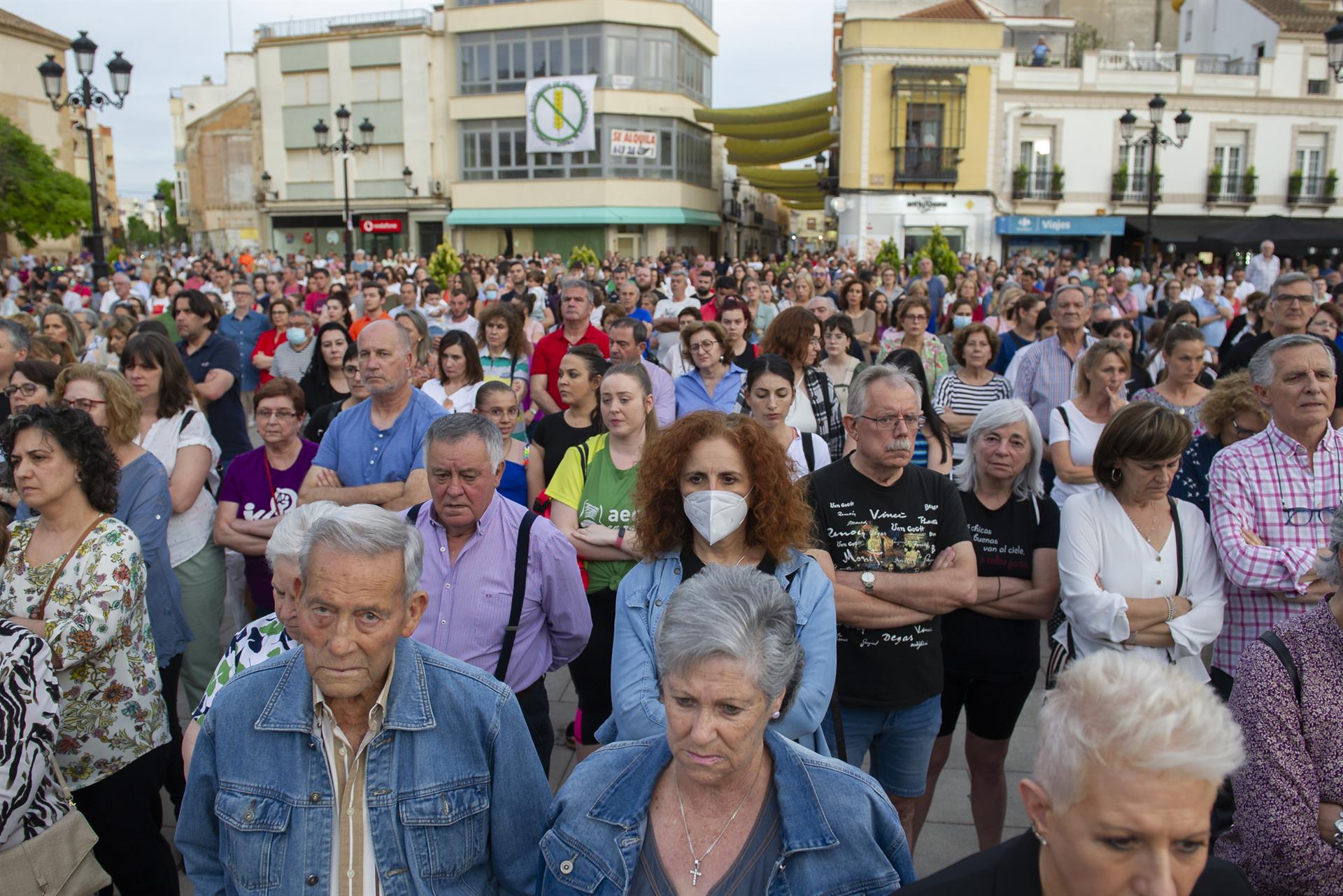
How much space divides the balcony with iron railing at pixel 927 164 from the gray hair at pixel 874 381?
110 feet

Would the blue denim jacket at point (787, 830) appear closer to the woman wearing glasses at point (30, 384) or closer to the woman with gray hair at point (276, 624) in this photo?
the woman with gray hair at point (276, 624)

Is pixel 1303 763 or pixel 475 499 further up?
pixel 475 499

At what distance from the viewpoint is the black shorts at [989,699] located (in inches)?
143

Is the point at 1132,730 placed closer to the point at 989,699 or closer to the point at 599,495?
the point at 989,699

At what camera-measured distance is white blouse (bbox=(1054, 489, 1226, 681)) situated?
3250 millimetres

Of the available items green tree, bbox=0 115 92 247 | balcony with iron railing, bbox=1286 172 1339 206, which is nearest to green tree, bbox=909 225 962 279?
balcony with iron railing, bbox=1286 172 1339 206

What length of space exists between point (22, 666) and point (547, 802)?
4.95ft

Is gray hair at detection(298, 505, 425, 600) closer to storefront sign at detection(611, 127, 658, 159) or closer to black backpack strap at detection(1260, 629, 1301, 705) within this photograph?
black backpack strap at detection(1260, 629, 1301, 705)

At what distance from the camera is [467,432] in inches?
130

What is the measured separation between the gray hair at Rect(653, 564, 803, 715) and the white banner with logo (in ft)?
132

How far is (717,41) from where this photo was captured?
1881 inches

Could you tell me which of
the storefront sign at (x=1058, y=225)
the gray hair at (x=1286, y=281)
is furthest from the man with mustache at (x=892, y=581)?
the storefront sign at (x=1058, y=225)

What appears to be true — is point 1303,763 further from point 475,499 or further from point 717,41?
point 717,41

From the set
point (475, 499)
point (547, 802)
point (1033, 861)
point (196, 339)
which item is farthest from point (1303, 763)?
point (196, 339)
